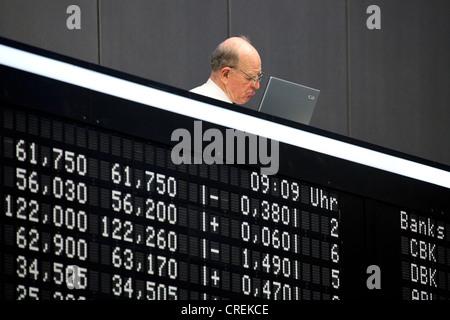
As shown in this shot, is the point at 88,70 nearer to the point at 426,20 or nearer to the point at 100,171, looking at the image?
the point at 100,171

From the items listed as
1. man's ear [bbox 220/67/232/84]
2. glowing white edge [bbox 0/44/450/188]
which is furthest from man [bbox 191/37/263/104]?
glowing white edge [bbox 0/44/450/188]

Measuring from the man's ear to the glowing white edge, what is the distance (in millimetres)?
1776

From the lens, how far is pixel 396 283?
2604 millimetres

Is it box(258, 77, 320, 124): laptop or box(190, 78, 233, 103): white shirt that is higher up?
box(190, 78, 233, 103): white shirt

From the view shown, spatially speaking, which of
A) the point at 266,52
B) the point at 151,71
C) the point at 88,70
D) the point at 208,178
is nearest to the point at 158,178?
the point at 208,178

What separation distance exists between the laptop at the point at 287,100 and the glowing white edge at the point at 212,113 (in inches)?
50.8

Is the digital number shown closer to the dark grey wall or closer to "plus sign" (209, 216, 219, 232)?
"plus sign" (209, 216, 219, 232)

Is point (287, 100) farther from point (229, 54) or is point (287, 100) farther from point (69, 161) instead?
point (69, 161)

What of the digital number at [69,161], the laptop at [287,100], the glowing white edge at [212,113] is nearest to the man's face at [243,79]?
the laptop at [287,100]

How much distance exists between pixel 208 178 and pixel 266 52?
441 centimetres

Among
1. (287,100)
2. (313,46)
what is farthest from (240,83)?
(313,46)

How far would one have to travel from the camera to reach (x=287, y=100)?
158 inches

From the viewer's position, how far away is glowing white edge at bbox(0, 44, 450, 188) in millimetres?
2213

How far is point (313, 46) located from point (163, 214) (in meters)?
4.71
